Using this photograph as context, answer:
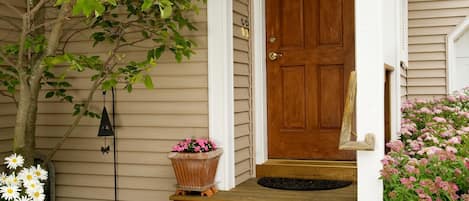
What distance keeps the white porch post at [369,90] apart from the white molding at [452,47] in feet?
9.54

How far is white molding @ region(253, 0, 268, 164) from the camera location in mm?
4754

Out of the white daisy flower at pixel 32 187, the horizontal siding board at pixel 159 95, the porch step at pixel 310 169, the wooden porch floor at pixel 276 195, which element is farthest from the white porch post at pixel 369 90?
the white daisy flower at pixel 32 187

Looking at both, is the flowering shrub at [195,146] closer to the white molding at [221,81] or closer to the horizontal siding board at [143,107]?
the white molding at [221,81]

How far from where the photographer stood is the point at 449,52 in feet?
18.8

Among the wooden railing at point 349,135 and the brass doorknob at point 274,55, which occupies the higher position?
the brass doorknob at point 274,55

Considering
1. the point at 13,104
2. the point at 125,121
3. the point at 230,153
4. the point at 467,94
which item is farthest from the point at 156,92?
→ the point at 467,94

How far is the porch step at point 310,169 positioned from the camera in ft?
14.6

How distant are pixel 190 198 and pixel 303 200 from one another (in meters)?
0.78

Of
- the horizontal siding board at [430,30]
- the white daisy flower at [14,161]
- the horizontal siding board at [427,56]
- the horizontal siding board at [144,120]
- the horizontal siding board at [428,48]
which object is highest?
the horizontal siding board at [430,30]

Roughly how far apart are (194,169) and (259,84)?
116 centimetres

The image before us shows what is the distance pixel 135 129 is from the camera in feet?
14.5

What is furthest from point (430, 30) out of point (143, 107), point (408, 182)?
point (408, 182)

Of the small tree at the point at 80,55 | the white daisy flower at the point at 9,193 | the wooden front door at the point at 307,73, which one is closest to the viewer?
the white daisy flower at the point at 9,193

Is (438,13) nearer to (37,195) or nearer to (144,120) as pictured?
(144,120)
